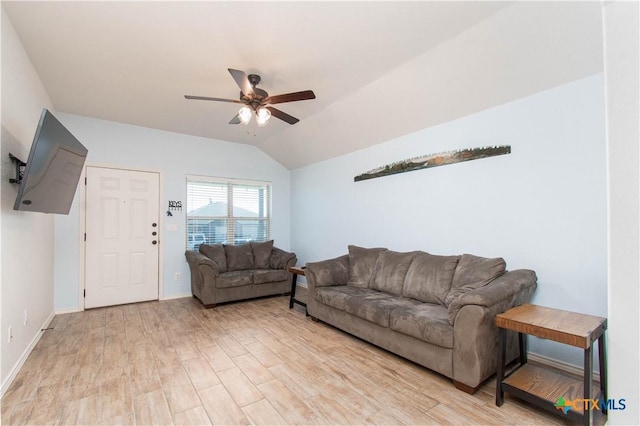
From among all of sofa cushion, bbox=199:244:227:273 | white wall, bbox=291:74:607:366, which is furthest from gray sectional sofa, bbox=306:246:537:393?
sofa cushion, bbox=199:244:227:273

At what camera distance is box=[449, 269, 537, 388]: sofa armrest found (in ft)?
6.89

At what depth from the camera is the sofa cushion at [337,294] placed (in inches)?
127

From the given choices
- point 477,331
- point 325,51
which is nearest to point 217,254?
point 325,51

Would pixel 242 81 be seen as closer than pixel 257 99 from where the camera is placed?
Yes

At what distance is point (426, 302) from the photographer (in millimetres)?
2965

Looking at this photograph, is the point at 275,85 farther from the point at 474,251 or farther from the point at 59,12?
the point at 474,251

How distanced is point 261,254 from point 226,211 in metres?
1.07

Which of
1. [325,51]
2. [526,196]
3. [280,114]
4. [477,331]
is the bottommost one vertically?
[477,331]

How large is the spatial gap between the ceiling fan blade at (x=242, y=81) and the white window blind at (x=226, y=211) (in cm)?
288

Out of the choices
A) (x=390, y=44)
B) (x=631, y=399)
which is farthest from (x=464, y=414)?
(x=390, y=44)

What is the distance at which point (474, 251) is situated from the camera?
3.08 meters

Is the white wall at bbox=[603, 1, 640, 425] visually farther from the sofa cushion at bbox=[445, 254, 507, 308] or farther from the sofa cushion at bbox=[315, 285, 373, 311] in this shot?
the sofa cushion at bbox=[315, 285, 373, 311]

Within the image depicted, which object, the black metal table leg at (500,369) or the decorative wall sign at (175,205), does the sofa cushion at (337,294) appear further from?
the decorative wall sign at (175,205)

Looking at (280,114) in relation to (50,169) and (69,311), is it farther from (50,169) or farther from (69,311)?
(69,311)
